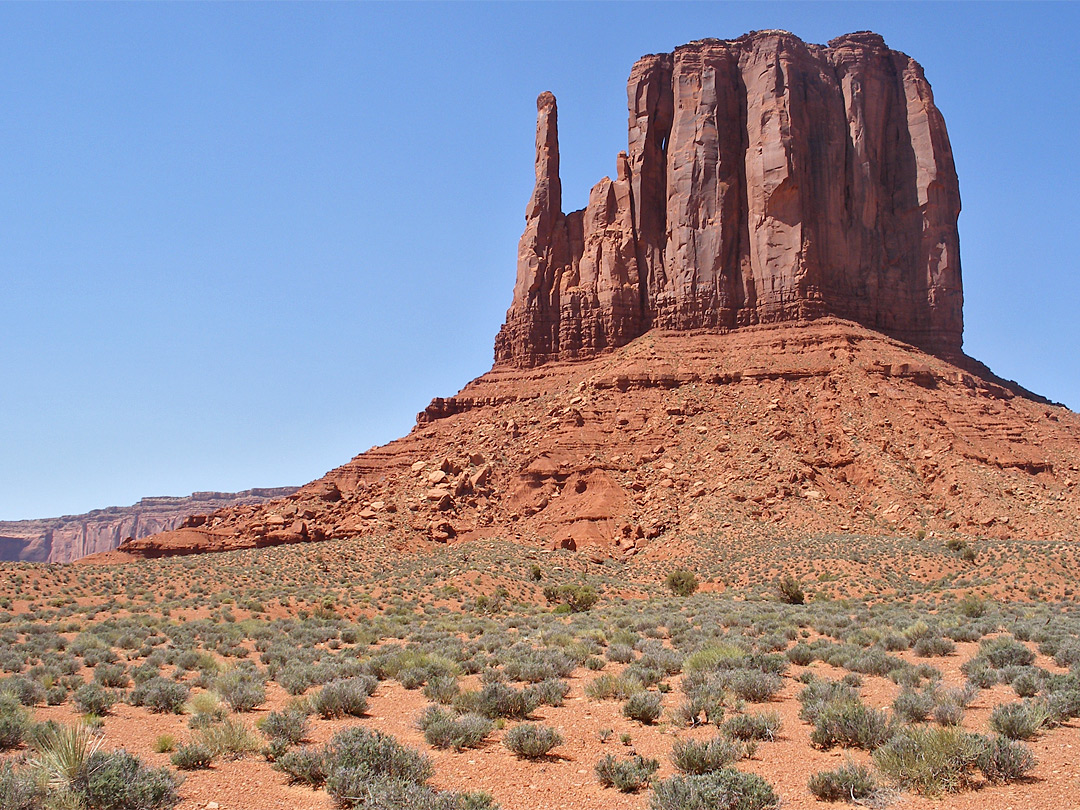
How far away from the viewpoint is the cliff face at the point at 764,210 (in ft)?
210

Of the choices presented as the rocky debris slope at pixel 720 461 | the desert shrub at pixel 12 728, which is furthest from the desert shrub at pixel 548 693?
the rocky debris slope at pixel 720 461

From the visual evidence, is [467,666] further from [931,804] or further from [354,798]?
[931,804]

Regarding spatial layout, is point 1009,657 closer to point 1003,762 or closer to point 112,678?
point 1003,762

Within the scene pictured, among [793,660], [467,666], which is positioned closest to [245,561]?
[467,666]

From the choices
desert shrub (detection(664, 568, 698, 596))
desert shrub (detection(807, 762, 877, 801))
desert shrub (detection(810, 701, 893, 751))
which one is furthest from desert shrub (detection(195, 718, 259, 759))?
desert shrub (detection(664, 568, 698, 596))

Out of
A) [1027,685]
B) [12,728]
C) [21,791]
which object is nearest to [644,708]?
[1027,685]

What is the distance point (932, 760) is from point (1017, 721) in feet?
8.08

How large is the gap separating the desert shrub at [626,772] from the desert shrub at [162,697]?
761 centimetres

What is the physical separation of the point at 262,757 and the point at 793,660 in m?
11.4

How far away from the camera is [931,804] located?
8461 mm

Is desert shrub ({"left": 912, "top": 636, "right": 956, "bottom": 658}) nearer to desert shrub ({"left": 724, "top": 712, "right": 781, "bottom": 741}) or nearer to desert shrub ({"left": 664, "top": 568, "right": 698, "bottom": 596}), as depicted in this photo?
desert shrub ({"left": 724, "top": 712, "right": 781, "bottom": 741})

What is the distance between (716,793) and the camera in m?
8.12

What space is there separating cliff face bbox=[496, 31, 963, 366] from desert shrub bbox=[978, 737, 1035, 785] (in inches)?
2161

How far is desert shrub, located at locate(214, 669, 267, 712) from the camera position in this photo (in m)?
13.6
